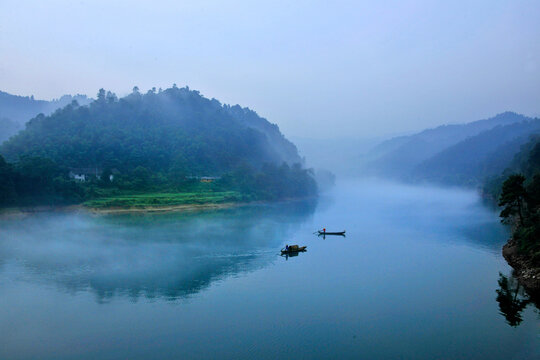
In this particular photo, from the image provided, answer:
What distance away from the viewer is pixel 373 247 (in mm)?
28922

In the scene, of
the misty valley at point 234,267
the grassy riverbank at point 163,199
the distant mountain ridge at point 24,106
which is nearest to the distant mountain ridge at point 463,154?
the misty valley at point 234,267

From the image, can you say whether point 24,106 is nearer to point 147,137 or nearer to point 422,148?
point 147,137

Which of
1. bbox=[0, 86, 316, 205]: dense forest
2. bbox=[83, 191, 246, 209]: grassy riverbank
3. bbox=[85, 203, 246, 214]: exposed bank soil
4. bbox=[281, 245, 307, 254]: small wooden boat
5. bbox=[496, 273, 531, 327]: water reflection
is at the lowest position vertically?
bbox=[496, 273, 531, 327]: water reflection

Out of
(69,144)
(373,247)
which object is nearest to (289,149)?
(69,144)

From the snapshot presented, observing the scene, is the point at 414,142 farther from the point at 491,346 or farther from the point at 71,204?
the point at 491,346

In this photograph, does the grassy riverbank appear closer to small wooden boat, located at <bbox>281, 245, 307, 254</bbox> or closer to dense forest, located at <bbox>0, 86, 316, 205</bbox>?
dense forest, located at <bbox>0, 86, 316, 205</bbox>

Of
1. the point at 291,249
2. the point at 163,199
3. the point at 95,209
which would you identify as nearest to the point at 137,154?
the point at 163,199

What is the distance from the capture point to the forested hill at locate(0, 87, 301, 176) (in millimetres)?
55062

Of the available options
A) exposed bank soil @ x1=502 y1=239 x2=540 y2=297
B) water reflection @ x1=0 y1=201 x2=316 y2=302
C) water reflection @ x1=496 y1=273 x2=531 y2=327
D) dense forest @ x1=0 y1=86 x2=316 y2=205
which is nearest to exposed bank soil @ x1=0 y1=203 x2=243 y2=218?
dense forest @ x1=0 y1=86 x2=316 y2=205

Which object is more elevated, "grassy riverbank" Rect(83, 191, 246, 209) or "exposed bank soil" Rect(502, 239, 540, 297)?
"grassy riverbank" Rect(83, 191, 246, 209)

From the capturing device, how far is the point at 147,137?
66312 mm

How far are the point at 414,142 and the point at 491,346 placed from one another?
632 feet

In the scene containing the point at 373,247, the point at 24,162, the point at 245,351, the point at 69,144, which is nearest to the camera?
the point at 245,351

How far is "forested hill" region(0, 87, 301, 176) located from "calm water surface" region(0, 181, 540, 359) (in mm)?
24041
